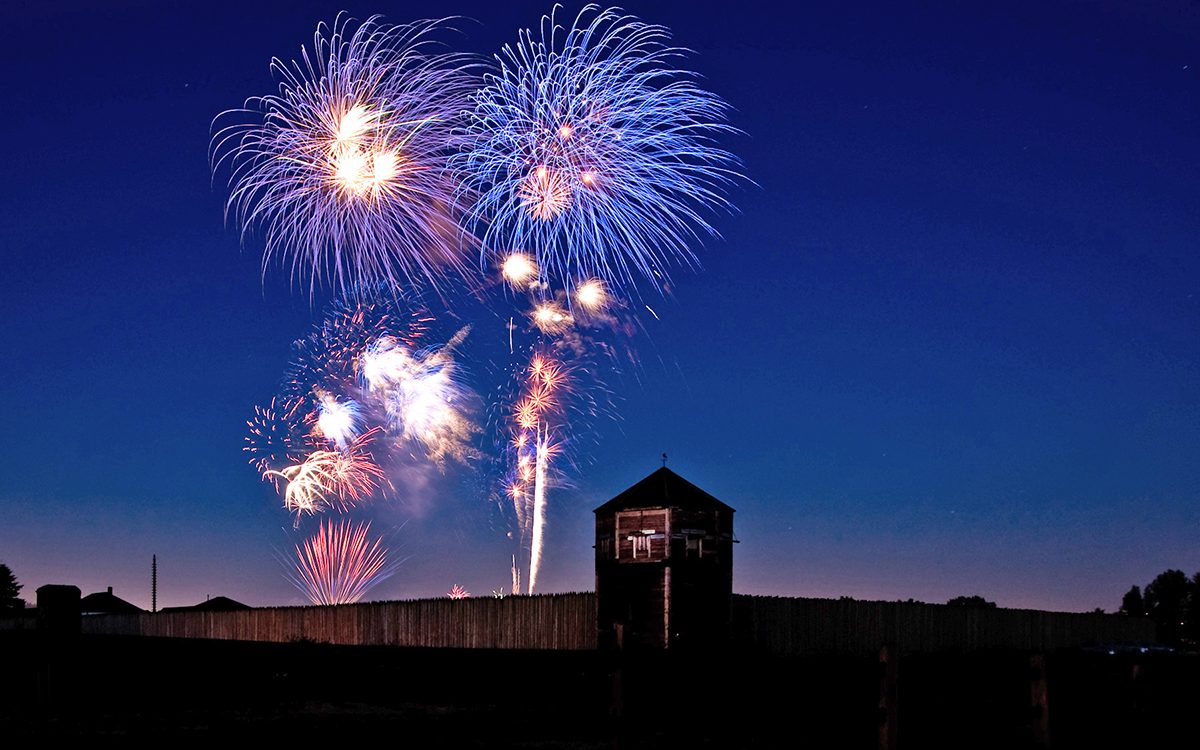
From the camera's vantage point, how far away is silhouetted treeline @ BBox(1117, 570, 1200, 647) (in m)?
88.5

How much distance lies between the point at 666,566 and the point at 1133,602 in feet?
266

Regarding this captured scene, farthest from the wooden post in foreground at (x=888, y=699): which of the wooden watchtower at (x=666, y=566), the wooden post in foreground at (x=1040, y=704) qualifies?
the wooden watchtower at (x=666, y=566)

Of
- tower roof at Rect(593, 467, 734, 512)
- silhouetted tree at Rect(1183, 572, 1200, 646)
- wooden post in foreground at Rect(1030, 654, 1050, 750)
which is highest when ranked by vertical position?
tower roof at Rect(593, 467, 734, 512)

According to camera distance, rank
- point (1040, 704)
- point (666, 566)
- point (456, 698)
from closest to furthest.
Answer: point (456, 698)
point (1040, 704)
point (666, 566)

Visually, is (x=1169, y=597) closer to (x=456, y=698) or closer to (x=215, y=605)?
(x=215, y=605)

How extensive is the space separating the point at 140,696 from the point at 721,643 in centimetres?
1868

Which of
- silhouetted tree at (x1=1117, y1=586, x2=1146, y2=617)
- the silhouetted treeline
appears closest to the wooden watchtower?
the silhouetted treeline

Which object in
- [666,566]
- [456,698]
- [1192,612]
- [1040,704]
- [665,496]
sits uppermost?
[665,496]

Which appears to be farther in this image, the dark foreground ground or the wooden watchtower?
the wooden watchtower

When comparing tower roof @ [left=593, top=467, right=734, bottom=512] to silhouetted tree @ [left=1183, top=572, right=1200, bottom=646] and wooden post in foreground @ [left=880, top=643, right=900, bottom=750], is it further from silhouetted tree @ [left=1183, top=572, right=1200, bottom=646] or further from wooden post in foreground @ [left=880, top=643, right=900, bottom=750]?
silhouetted tree @ [left=1183, top=572, right=1200, bottom=646]

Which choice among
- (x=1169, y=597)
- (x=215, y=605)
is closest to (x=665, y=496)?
(x=215, y=605)

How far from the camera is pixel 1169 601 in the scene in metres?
94.1

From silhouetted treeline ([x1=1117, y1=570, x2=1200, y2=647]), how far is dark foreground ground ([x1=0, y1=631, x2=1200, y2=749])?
7936 cm

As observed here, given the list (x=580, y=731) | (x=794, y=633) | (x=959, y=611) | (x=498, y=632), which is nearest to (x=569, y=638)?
(x=498, y=632)
